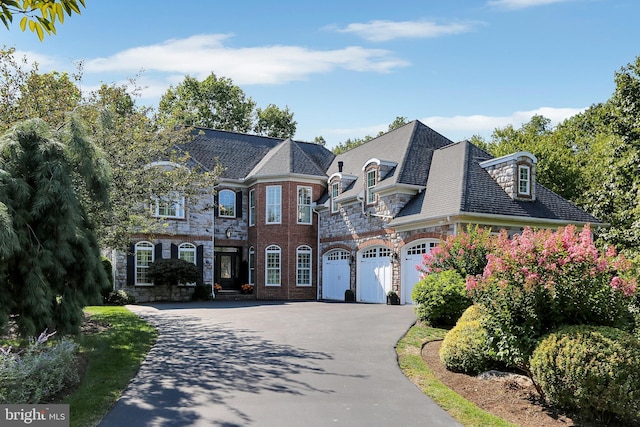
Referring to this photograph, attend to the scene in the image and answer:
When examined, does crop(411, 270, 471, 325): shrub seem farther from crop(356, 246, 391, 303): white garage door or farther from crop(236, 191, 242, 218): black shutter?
crop(236, 191, 242, 218): black shutter

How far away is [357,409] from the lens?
6652 millimetres

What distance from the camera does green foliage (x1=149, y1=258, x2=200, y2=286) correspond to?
22.9 m

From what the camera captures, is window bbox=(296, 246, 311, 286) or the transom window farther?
window bbox=(296, 246, 311, 286)

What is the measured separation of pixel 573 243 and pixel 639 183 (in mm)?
12420

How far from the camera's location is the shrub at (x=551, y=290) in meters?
7.02

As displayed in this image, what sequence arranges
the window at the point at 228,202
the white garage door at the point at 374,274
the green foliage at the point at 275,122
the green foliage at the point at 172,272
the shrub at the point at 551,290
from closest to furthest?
the shrub at the point at 551,290 < the white garage door at the point at 374,274 < the green foliage at the point at 172,272 < the window at the point at 228,202 < the green foliage at the point at 275,122

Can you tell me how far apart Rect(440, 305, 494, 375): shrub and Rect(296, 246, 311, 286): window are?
16.8 m

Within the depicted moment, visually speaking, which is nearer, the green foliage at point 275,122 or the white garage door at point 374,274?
the white garage door at point 374,274

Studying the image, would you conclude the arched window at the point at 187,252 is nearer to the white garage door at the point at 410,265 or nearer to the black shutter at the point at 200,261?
the black shutter at the point at 200,261

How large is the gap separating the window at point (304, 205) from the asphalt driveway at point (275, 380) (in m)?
12.3

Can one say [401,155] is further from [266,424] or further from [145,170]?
[266,424]

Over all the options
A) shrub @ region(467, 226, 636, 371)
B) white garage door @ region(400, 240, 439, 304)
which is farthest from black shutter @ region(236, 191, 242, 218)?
shrub @ region(467, 226, 636, 371)

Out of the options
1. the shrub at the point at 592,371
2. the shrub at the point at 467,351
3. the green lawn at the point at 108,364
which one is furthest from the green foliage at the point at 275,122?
the shrub at the point at 592,371

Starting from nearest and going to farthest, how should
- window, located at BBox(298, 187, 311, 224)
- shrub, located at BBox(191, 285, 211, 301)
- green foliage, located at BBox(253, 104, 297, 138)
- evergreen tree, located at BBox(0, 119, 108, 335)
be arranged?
evergreen tree, located at BBox(0, 119, 108, 335) → shrub, located at BBox(191, 285, 211, 301) → window, located at BBox(298, 187, 311, 224) → green foliage, located at BBox(253, 104, 297, 138)
